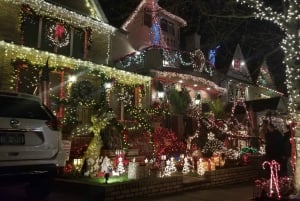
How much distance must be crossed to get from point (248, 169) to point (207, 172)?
2.98 meters

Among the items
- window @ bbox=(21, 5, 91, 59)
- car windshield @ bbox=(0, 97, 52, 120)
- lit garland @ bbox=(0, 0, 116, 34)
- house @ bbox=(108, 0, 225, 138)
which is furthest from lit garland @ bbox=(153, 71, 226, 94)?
car windshield @ bbox=(0, 97, 52, 120)

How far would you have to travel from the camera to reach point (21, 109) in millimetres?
6418

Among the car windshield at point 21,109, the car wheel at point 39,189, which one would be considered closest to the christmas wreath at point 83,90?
the car wheel at point 39,189

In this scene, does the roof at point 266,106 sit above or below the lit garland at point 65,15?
below

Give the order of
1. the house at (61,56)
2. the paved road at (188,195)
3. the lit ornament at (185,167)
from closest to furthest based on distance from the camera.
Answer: the paved road at (188,195)
the lit ornament at (185,167)
the house at (61,56)

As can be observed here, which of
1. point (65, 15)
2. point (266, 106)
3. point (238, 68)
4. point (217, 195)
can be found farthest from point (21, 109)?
point (238, 68)

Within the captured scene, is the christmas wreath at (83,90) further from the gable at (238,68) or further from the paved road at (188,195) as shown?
the gable at (238,68)

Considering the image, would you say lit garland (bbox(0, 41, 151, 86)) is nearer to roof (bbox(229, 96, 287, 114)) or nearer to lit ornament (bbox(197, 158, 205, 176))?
lit ornament (bbox(197, 158, 205, 176))

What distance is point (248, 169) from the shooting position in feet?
46.5

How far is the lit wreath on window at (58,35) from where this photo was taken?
1677 cm

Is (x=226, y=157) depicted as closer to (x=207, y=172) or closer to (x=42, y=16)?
(x=207, y=172)

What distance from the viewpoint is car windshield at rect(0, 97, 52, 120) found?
619cm

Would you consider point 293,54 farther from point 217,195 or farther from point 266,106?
point 266,106

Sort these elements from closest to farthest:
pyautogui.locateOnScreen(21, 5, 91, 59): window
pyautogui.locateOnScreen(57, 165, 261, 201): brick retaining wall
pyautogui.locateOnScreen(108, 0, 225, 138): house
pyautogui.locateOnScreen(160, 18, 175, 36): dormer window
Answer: pyautogui.locateOnScreen(57, 165, 261, 201): brick retaining wall → pyautogui.locateOnScreen(21, 5, 91, 59): window → pyautogui.locateOnScreen(108, 0, 225, 138): house → pyautogui.locateOnScreen(160, 18, 175, 36): dormer window
